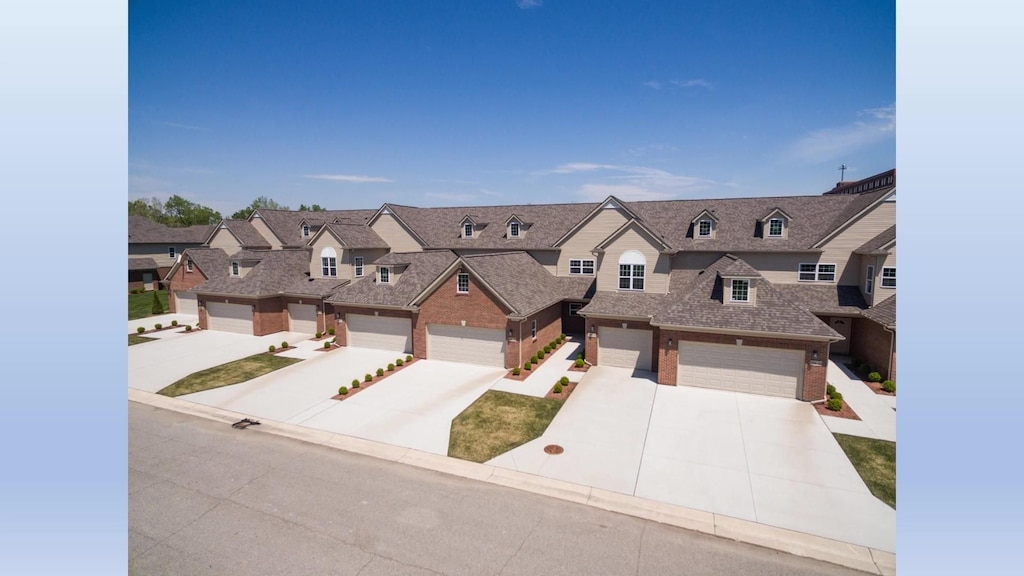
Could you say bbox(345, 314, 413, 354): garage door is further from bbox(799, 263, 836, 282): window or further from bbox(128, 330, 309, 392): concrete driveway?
bbox(799, 263, 836, 282): window

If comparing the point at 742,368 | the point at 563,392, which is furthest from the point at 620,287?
the point at 563,392

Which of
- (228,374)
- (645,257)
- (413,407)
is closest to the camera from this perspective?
(413,407)

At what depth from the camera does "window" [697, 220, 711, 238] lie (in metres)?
29.9

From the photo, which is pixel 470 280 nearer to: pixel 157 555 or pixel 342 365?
pixel 342 365

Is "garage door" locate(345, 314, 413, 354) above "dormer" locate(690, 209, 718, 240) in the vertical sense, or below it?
below

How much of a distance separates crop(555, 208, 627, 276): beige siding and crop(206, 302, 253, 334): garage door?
842 inches

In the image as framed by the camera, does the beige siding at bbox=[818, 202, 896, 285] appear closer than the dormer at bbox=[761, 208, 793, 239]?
Yes

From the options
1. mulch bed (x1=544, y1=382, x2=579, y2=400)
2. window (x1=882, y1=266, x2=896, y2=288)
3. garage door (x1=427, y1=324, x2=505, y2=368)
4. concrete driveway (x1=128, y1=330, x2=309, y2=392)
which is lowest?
mulch bed (x1=544, y1=382, x2=579, y2=400)

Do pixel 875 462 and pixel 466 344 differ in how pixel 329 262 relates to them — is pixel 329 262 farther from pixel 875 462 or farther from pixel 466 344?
pixel 875 462

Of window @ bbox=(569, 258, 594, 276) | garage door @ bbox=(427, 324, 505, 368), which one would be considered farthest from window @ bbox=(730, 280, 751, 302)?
garage door @ bbox=(427, 324, 505, 368)

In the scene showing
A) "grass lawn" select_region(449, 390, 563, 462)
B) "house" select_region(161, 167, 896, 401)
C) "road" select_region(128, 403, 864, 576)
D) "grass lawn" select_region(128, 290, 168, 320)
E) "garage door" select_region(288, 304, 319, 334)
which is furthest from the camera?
"grass lawn" select_region(128, 290, 168, 320)

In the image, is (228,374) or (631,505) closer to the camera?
(631,505)

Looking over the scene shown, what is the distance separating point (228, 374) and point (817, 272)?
31.9m

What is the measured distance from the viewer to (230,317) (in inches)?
1353
